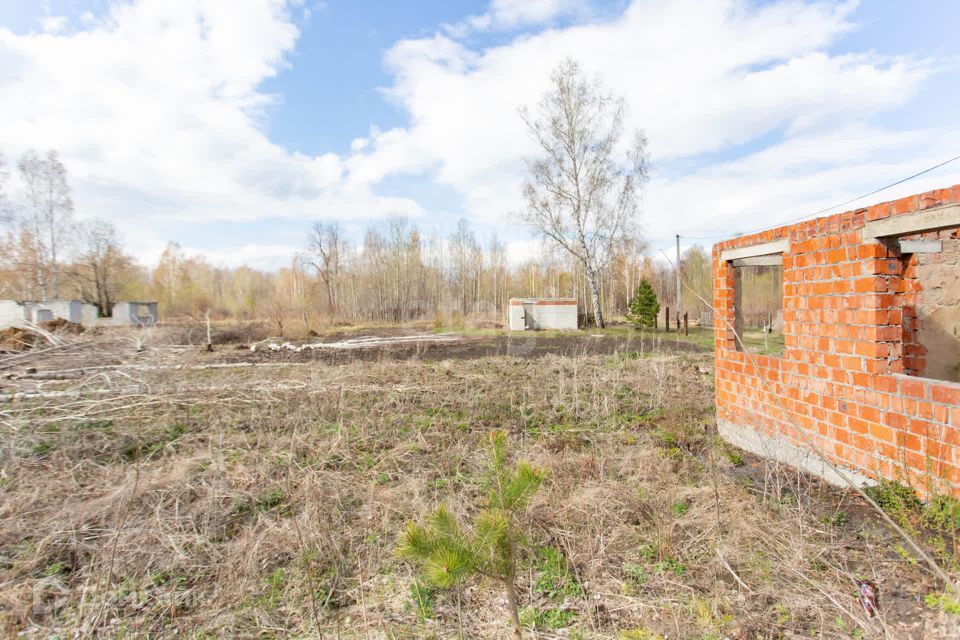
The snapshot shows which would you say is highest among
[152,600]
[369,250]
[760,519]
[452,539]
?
[369,250]

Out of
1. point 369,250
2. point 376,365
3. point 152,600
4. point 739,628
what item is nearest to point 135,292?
point 369,250

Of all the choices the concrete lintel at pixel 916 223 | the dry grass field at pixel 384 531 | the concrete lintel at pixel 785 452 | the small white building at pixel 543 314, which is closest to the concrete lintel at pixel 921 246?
the concrete lintel at pixel 916 223

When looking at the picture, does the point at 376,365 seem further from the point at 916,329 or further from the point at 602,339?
the point at 602,339

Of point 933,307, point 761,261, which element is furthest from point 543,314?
point 933,307

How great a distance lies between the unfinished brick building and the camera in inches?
112

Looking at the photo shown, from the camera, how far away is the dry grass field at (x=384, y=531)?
236 cm

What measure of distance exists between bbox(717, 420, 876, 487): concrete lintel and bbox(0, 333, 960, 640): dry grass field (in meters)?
0.19

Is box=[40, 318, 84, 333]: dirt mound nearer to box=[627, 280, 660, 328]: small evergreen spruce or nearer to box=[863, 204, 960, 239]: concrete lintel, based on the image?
box=[863, 204, 960, 239]: concrete lintel

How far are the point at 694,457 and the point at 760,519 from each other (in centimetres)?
156

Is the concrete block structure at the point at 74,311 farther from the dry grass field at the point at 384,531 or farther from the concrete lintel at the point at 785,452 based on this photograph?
the concrete lintel at the point at 785,452

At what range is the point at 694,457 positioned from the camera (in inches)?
178

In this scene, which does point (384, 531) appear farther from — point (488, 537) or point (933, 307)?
point (933, 307)

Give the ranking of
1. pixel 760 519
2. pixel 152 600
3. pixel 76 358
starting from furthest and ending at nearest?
pixel 76 358
pixel 760 519
pixel 152 600

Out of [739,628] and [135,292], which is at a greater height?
[135,292]
